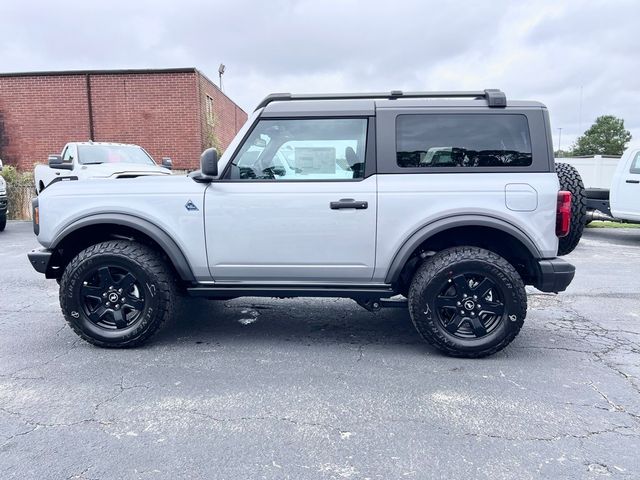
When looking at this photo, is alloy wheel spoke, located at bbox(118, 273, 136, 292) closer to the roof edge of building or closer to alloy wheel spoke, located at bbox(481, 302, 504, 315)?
alloy wheel spoke, located at bbox(481, 302, 504, 315)

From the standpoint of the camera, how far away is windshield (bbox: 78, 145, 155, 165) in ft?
36.5

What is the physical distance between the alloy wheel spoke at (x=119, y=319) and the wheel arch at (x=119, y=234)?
0.55m

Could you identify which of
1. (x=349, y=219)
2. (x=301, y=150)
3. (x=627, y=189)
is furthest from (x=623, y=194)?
(x=301, y=150)

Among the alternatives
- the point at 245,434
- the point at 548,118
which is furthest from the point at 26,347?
the point at 548,118

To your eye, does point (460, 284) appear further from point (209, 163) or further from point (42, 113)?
point (42, 113)

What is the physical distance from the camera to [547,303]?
5344 mm

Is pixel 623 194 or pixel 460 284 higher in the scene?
pixel 623 194

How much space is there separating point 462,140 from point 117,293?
2.95 metres

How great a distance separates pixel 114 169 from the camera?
10297 millimetres

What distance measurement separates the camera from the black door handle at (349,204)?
3.62 m

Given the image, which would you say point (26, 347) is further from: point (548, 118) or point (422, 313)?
point (548, 118)

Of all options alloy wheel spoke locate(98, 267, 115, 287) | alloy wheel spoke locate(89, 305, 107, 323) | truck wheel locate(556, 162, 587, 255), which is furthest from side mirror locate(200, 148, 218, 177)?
truck wheel locate(556, 162, 587, 255)

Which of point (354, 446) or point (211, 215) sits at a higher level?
point (211, 215)

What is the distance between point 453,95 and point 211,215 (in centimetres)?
216
